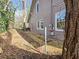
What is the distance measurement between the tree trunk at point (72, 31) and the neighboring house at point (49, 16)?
1234 cm

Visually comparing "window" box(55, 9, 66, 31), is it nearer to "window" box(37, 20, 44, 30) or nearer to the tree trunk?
"window" box(37, 20, 44, 30)

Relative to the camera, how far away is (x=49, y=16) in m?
21.1

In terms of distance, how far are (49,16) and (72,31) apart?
613 inches

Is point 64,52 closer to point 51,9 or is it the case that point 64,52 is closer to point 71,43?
point 71,43

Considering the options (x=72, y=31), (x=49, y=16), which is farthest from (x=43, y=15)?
(x=72, y=31)

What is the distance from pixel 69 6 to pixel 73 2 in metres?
0.19

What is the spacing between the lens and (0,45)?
11.6 metres

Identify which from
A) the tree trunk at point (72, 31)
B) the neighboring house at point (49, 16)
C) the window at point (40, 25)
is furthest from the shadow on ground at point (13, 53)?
the window at point (40, 25)

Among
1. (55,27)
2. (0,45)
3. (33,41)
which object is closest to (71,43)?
(0,45)

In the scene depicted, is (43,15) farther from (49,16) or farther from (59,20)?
(59,20)

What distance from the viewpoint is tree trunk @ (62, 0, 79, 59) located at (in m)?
5.46

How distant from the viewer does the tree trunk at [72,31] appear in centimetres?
546

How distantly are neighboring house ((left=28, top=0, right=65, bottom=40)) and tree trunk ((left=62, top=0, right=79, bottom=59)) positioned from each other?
1234 centimetres

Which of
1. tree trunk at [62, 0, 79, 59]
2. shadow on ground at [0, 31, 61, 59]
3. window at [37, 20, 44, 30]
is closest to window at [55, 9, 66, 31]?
window at [37, 20, 44, 30]
